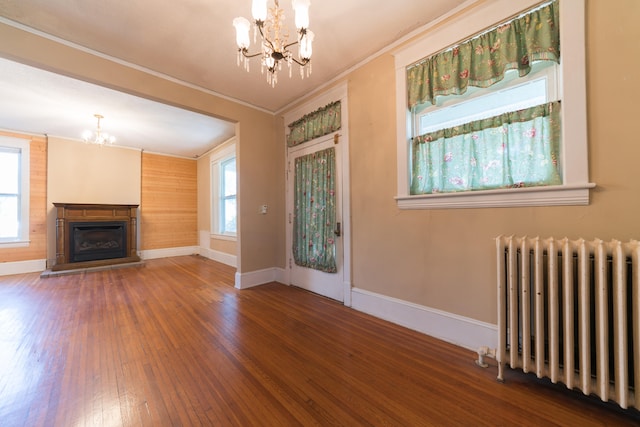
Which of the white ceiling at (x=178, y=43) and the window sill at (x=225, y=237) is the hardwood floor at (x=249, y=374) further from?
the white ceiling at (x=178, y=43)

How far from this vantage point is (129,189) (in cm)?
545

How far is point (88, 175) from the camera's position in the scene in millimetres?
5004

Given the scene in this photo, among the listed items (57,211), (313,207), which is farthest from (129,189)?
(313,207)

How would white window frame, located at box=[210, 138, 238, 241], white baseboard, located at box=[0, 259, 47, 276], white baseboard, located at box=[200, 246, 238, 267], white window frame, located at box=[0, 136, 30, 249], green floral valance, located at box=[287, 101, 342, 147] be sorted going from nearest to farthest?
green floral valance, located at box=[287, 101, 342, 147] → white baseboard, located at box=[0, 259, 47, 276] → white window frame, located at box=[0, 136, 30, 249] → white baseboard, located at box=[200, 246, 238, 267] → white window frame, located at box=[210, 138, 238, 241]

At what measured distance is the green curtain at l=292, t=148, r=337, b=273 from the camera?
9.38 ft

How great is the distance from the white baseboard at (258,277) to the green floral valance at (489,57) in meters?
2.91

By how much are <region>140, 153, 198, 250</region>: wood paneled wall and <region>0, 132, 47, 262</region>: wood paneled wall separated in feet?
5.07

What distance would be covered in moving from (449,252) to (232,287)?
2.93 metres

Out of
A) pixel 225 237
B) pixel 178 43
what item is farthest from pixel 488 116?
pixel 225 237

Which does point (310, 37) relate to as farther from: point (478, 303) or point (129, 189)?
point (129, 189)

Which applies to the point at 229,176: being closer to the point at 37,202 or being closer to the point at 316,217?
the point at 316,217

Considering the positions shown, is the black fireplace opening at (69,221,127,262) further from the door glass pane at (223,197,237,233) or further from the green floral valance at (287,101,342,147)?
the green floral valance at (287,101,342,147)

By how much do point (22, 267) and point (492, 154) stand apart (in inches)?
295

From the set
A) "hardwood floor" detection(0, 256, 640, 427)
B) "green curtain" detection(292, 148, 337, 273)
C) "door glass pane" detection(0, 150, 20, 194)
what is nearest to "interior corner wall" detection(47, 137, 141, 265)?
"door glass pane" detection(0, 150, 20, 194)
